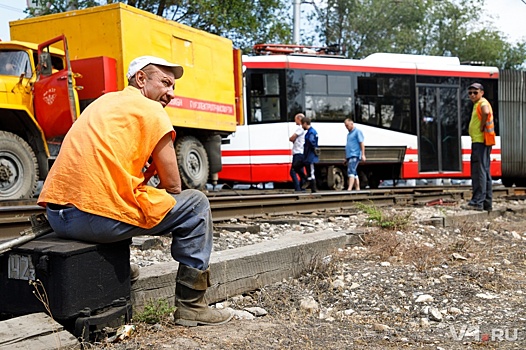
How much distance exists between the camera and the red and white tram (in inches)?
593

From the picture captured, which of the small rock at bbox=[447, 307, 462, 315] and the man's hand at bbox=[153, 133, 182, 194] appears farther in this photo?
the small rock at bbox=[447, 307, 462, 315]

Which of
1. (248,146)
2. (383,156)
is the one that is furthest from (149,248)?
(383,156)

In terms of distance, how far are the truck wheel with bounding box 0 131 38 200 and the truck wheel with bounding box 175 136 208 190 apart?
3264mm

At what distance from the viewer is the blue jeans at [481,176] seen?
9.05 m

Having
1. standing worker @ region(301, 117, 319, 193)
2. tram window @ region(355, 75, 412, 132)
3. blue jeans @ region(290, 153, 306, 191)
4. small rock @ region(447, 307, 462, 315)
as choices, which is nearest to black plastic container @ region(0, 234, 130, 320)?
small rock @ region(447, 307, 462, 315)

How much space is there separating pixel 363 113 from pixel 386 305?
12.7m

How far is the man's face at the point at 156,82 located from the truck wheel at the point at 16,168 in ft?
19.5

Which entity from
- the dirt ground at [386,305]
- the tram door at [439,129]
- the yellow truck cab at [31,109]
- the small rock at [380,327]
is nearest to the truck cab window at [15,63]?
the yellow truck cab at [31,109]

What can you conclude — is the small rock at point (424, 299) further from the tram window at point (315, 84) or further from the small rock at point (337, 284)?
the tram window at point (315, 84)

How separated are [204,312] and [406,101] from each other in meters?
14.4

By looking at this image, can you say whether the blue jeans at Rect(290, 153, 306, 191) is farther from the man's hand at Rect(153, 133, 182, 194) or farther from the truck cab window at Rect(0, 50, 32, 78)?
the man's hand at Rect(153, 133, 182, 194)

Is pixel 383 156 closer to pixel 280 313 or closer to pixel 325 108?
pixel 325 108

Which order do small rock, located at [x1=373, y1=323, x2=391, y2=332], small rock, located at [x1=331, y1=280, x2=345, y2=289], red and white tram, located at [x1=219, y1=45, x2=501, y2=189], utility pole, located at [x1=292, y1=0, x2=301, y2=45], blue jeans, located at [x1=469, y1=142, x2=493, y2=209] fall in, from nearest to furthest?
small rock, located at [x1=373, y1=323, x2=391, y2=332], small rock, located at [x1=331, y1=280, x2=345, y2=289], blue jeans, located at [x1=469, y1=142, x2=493, y2=209], red and white tram, located at [x1=219, y1=45, x2=501, y2=189], utility pole, located at [x1=292, y1=0, x2=301, y2=45]

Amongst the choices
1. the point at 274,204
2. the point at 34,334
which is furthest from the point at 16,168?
the point at 34,334
